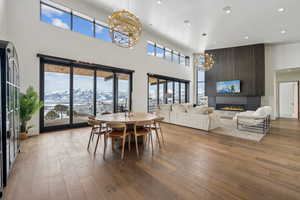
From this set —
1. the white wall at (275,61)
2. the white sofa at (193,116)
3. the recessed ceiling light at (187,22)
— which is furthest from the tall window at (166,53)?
the white wall at (275,61)

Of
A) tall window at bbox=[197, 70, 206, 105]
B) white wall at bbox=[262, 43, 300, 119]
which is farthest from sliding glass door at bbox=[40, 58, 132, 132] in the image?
white wall at bbox=[262, 43, 300, 119]

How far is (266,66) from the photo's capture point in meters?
7.69

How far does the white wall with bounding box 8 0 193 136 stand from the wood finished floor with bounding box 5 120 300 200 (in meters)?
2.56

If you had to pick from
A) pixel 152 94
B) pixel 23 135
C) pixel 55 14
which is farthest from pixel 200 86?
pixel 23 135

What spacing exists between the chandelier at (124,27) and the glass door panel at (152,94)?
4.58 meters

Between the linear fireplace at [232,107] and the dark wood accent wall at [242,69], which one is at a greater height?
the dark wood accent wall at [242,69]

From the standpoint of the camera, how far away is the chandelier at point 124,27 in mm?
2885

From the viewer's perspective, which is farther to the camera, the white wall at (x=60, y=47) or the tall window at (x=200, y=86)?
the tall window at (x=200, y=86)

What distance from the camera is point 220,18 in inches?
205

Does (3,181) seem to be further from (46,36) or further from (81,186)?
(46,36)

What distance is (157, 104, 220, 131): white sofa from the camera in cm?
490

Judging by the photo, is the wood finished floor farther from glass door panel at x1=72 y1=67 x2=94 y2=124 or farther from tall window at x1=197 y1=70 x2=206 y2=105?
tall window at x1=197 y1=70 x2=206 y2=105

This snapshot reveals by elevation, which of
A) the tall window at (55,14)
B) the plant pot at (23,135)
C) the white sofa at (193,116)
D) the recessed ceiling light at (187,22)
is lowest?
the plant pot at (23,135)

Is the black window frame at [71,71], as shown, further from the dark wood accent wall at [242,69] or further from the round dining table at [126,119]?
the dark wood accent wall at [242,69]
